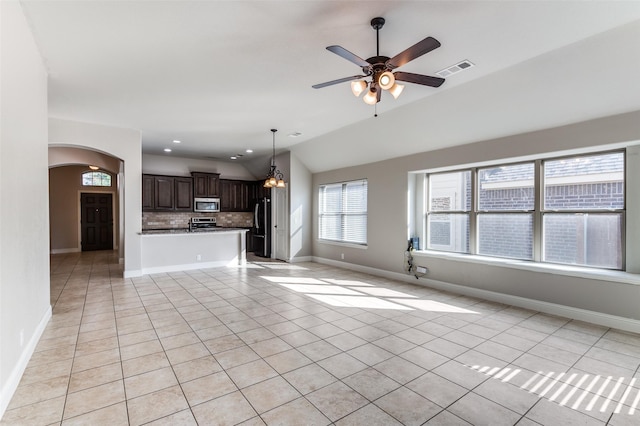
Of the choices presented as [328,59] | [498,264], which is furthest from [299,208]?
[328,59]

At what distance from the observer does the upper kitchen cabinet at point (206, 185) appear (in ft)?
30.8

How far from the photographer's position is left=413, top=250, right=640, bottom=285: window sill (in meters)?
3.62

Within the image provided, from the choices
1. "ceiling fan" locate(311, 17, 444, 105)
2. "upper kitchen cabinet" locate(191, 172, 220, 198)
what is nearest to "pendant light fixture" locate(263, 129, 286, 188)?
"upper kitchen cabinet" locate(191, 172, 220, 198)

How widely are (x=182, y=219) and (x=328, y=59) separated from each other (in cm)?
771

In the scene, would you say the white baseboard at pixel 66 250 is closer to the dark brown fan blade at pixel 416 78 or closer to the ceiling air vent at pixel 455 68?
the dark brown fan blade at pixel 416 78

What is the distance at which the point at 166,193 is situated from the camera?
8945mm

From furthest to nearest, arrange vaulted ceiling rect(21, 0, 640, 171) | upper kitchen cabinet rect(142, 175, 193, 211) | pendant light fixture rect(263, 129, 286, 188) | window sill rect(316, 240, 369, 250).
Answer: upper kitchen cabinet rect(142, 175, 193, 211) < window sill rect(316, 240, 369, 250) < pendant light fixture rect(263, 129, 286, 188) < vaulted ceiling rect(21, 0, 640, 171)

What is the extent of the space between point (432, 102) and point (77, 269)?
8.39m

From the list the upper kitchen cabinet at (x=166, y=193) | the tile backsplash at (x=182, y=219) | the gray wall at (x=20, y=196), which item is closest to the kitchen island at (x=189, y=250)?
the upper kitchen cabinet at (x=166, y=193)

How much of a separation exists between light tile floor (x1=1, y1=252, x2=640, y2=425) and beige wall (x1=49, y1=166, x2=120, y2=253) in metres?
6.64

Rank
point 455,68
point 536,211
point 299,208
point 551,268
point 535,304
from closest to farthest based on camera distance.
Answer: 1. point 455,68
2. point 551,268
3. point 535,304
4. point 536,211
5. point 299,208

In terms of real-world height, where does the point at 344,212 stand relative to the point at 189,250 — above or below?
above

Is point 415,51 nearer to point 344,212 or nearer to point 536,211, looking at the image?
point 536,211

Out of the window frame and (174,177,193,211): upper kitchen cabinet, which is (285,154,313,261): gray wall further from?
the window frame
